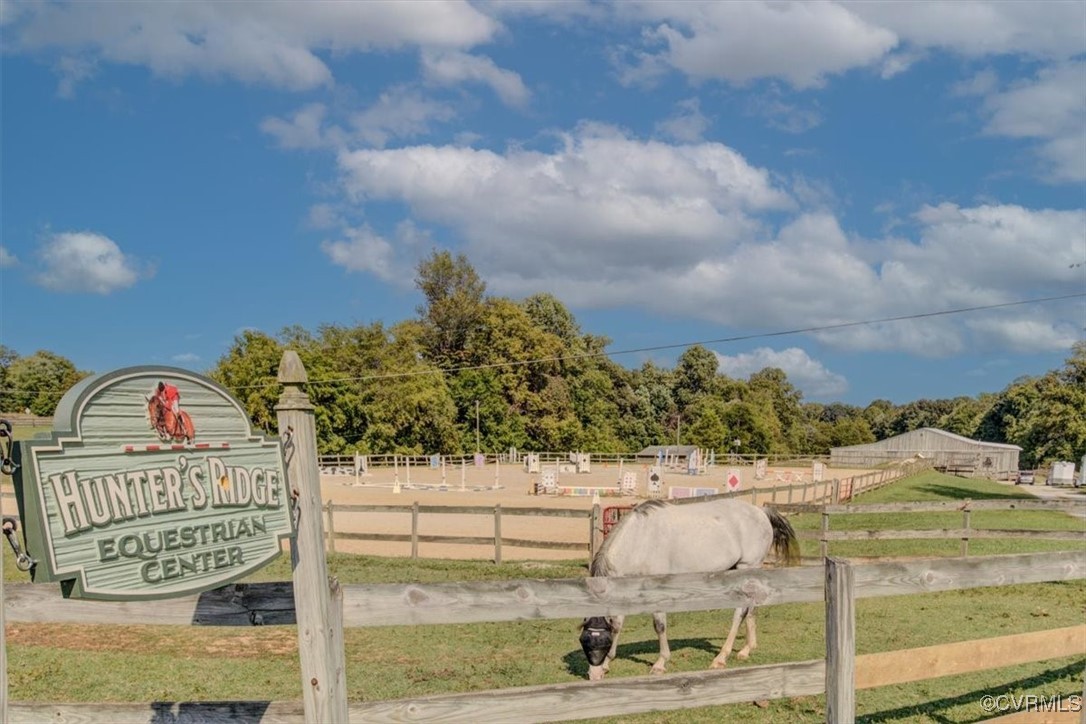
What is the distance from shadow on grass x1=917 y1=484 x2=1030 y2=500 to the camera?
33406 mm

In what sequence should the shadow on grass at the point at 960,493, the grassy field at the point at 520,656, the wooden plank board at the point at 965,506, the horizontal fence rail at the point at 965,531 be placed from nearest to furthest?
the grassy field at the point at 520,656, the horizontal fence rail at the point at 965,531, the wooden plank board at the point at 965,506, the shadow on grass at the point at 960,493

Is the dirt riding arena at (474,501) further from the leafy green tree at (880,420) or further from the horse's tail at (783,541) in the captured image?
the leafy green tree at (880,420)

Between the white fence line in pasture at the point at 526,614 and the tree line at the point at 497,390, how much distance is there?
4181 cm

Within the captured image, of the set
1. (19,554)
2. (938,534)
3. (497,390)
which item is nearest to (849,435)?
(497,390)

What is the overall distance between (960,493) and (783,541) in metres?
29.8

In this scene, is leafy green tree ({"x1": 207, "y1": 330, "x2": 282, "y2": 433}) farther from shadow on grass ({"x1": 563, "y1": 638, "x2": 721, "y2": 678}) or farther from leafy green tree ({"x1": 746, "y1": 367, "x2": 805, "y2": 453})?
leafy green tree ({"x1": 746, "y1": 367, "x2": 805, "y2": 453})

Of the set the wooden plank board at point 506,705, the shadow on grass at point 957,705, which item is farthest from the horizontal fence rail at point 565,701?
the shadow on grass at point 957,705

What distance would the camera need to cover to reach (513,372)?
7625cm

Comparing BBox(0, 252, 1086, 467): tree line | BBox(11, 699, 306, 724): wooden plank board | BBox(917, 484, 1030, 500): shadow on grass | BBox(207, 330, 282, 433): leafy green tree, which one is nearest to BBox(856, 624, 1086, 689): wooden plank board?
BBox(11, 699, 306, 724): wooden plank board

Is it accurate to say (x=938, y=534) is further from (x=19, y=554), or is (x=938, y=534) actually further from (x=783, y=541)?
(x=19, y=554)

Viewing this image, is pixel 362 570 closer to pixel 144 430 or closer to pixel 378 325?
pixel 144 430

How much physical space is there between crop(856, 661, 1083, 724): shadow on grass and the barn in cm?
6272

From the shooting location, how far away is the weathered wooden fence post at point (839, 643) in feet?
14.0

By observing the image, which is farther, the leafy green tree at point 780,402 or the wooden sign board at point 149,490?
the leafy green tree at point 780,402
